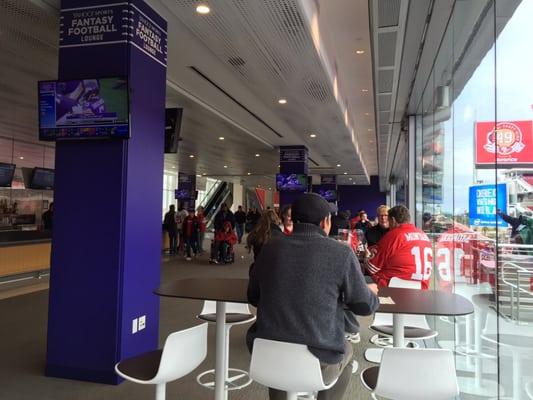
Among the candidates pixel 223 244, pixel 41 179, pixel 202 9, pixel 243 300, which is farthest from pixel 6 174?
pixel 243 300

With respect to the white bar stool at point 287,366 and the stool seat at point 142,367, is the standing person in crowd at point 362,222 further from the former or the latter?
the white bar stool at point 287,366

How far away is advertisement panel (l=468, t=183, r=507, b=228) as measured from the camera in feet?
7.27

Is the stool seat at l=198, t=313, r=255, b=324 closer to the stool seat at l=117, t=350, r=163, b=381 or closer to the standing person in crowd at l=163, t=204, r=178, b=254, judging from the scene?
the stool seat at l=117, t=350, r=163, b=381

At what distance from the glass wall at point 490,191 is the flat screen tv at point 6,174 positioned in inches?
474

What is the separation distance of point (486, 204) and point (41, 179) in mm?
14057

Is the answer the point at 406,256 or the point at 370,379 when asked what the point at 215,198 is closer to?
the point at 406,256

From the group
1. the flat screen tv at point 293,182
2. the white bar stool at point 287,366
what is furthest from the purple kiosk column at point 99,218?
the flat screen tv at point 293,182

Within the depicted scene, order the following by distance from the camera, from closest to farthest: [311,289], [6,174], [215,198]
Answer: [311,289] < [6,174] < [215,198]

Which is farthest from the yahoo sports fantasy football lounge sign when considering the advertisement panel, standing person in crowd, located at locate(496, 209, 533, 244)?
A: standing person in crowd, located at locate(496, 209, 533, 244)

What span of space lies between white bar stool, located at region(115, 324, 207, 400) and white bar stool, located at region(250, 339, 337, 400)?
0.40m

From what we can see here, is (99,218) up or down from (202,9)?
down

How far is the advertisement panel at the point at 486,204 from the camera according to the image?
2.21 metres

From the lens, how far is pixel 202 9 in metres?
3.98

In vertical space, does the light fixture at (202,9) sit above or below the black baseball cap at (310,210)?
above
